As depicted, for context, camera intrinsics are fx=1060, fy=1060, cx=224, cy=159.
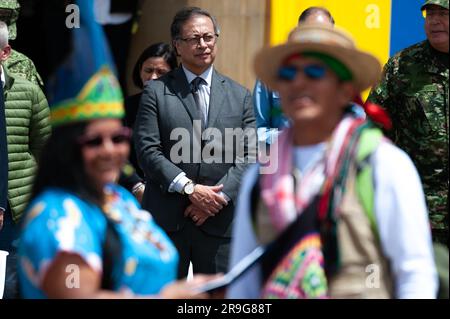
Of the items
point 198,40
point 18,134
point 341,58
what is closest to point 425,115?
point 198,40

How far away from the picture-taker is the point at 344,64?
12.5 ft

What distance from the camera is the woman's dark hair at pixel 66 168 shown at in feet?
11.5

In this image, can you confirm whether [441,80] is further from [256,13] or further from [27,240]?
[27,240]

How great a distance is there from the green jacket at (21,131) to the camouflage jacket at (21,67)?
65 cm

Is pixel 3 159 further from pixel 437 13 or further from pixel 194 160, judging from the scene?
pixel 437 13

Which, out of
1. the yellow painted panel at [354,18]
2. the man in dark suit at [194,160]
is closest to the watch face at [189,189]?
the man in dark suit at [194,160]

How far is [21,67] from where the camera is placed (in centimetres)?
761

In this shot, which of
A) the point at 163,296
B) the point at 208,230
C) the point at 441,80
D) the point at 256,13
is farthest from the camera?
the point at 256,13

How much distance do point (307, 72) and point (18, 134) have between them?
11.4 ft

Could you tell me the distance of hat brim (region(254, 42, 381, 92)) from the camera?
12.4 feet

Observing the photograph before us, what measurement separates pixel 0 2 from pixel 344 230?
489 centimetres

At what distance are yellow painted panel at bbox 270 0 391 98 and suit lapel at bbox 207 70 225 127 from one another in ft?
6.09

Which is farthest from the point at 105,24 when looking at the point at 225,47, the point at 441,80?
the point at 441,80

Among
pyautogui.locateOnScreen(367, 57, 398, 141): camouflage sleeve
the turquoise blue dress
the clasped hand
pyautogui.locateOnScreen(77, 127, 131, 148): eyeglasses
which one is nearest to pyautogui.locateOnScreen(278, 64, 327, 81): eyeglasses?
pyautogui.locateOnScreen(77, 127, 131, 148): eyeglasses
